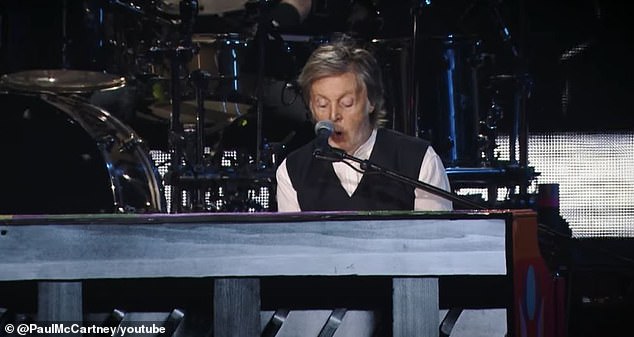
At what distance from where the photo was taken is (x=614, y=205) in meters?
6.89

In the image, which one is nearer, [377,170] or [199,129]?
[377,170]

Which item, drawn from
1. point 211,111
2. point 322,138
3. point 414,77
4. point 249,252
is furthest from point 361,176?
point 211,111

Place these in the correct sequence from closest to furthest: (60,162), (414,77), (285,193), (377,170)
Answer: (377,170), (285,193), (60,162), (414,77)

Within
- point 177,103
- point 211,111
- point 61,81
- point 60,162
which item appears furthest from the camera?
point 211,111

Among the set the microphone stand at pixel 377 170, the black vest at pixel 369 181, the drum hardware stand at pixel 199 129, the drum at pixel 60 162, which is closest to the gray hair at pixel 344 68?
the black vest at pixel 369 181

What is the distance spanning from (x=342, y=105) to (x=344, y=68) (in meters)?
0.14

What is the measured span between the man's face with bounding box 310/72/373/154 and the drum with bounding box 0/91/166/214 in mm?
1413

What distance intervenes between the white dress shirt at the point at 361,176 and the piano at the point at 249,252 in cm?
173

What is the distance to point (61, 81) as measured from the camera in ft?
17.9

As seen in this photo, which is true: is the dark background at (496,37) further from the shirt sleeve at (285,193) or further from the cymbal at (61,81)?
the shirt sleeve at (285,193)

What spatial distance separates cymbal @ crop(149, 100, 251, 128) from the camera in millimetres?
6480

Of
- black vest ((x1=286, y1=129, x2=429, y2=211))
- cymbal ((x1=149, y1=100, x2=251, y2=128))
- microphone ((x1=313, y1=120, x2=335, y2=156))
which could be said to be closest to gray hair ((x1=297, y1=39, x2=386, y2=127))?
black vest ((x1=286, y1=129, x2=429, y2=211))

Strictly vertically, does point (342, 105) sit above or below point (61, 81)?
below

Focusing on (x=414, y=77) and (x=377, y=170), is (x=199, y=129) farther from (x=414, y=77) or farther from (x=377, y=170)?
(x=377, y=170)
